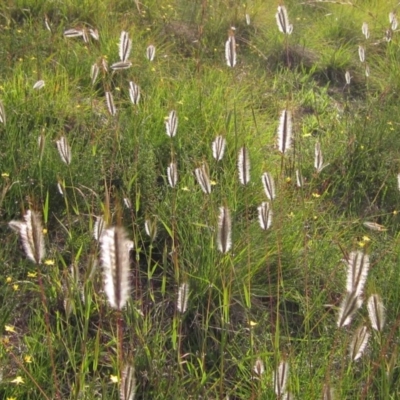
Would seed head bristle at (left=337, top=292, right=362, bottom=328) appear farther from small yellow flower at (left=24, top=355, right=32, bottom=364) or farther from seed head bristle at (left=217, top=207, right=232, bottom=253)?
small yellow flower at (left=24, top=355, right=32, bottom=364)

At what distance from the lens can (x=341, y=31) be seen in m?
5.24

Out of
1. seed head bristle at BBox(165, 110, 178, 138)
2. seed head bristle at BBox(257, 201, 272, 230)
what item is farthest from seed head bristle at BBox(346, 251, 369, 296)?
seed head bristle at BBox(165, 110, 178, 138)

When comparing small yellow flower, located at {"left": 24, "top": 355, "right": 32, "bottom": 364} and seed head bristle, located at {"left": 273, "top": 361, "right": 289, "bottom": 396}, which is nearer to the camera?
seed head bristle, located at {"left": 273, "top": 361, "right": 289, "bottom": 396}

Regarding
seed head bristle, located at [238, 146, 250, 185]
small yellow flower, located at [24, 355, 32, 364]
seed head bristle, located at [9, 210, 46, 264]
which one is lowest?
small yellow flower, located at [24, 355, 32, 364]

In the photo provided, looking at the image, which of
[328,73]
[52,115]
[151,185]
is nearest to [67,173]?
[151,185]

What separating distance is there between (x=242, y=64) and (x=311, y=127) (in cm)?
92

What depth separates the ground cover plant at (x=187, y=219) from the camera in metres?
1.67

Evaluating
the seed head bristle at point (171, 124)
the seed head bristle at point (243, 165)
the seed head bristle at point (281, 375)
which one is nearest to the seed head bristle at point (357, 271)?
the seed head bristle at point (281, 375)

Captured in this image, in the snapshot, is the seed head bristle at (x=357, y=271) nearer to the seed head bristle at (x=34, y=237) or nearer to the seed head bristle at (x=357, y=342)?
the seed head bristle at (x=357, y=342)

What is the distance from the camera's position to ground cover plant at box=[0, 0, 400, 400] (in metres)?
1.67

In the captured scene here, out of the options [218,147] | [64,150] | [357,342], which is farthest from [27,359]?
[357,342]

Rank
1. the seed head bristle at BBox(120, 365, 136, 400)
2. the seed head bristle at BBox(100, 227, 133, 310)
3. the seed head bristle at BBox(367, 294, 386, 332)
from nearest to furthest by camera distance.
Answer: the seed head bristle at BBox(100, 227, 133, 310), the seed head bristle at BBox(120, 365, 136, 400), the seed head bristle at BBox(367, 294, 386, 332)

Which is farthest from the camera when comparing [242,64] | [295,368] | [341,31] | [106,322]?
[341,31]

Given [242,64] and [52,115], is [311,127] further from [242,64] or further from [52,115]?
[52,115]
